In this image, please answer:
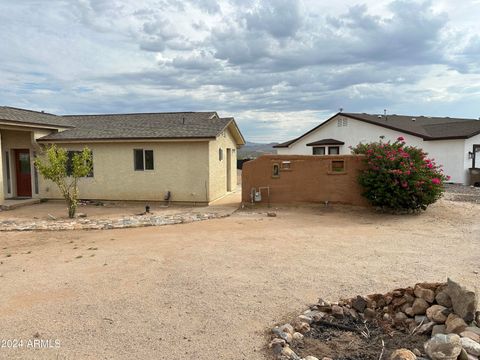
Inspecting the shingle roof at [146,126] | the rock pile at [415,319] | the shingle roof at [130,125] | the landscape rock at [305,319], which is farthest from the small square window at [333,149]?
the landscape rock at [305,319]

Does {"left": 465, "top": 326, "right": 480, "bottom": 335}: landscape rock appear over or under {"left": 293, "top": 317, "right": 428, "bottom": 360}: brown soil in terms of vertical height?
over

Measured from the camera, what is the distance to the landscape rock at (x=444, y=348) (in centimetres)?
355

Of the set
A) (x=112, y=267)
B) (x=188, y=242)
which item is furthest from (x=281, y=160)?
(x=112, y=267)

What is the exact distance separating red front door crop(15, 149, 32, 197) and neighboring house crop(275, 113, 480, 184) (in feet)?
62.5

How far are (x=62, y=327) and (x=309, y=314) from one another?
3.03 meters

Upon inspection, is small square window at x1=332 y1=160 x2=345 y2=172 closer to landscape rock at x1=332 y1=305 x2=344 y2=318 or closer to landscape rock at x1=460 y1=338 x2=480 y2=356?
landscape rock at x1=332 y1=305 x2=344 y2=318

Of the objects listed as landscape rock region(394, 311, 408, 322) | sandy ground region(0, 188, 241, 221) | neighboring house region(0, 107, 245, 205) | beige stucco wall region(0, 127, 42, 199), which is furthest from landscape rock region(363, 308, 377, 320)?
beige stucco wall region(0, 127, 42, 199)

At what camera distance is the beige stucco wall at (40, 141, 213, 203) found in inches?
593

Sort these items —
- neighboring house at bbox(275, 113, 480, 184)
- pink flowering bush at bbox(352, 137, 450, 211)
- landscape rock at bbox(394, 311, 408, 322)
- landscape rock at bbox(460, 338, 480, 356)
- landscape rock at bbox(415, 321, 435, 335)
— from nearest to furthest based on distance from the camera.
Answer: landscape rock at bbox(460, 338, 480, 356) < landscape rock at bbox(415, 321, 435, 335) < landscape rock at bbox(394, 311, 408, 322) < pink flowering bush at bbox(352, 137, 450, 211) < neighboring house at bbox(275, 113, 480, 184)

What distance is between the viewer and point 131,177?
15.6m

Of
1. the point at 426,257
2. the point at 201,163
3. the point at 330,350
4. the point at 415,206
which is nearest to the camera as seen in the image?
the point at 330,350

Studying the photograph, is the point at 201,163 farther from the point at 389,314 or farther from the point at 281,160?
the point at 389,314

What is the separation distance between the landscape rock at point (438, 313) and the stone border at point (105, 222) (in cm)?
825

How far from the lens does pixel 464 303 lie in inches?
165
